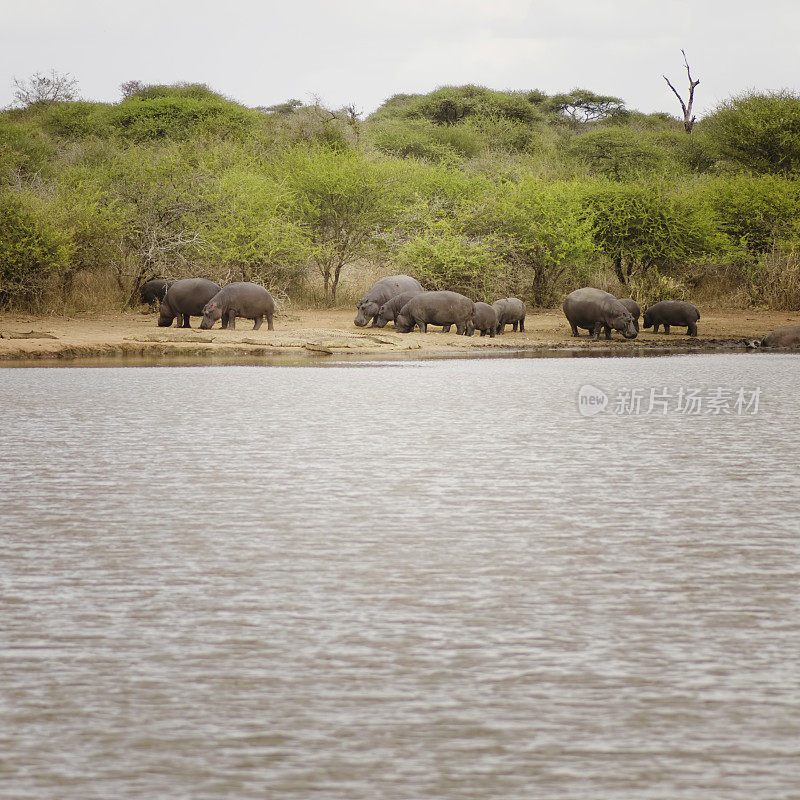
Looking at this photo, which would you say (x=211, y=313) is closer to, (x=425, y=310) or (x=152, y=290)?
(x=425, y=310)

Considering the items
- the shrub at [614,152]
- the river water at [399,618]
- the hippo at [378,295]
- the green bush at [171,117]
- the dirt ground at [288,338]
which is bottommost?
the river water at [399,618]

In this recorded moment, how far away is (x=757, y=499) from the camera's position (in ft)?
16.9

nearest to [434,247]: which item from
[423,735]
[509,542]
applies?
[509,542]

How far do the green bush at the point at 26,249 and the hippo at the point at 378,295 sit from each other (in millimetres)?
5792

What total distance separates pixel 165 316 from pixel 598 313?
8.27 metres

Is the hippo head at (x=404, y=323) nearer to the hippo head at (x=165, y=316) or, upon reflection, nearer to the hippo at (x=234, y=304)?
the hippo at (x=234, y=304)

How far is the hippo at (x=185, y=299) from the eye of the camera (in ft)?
73.5

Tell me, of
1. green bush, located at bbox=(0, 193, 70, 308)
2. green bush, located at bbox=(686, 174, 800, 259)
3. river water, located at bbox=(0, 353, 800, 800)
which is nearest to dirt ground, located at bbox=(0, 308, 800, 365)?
green bush, located at bbox=(0, 193, 70, 308)

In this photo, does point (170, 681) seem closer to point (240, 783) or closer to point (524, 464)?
point (240, 783)

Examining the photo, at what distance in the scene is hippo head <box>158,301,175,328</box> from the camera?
74.0 feet

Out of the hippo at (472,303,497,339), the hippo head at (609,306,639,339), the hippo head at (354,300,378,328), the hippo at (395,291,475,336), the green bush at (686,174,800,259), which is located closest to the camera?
the hippo at (395,291,475,336)

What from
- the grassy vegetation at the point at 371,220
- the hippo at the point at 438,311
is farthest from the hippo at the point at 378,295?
the grassy vegetation at the point at 371,220

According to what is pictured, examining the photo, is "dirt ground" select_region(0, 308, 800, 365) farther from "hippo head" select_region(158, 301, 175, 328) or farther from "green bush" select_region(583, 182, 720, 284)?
"green bush" select_region(583, 182, 720, 284)

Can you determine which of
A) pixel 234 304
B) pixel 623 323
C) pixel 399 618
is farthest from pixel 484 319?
pixel 399 618
